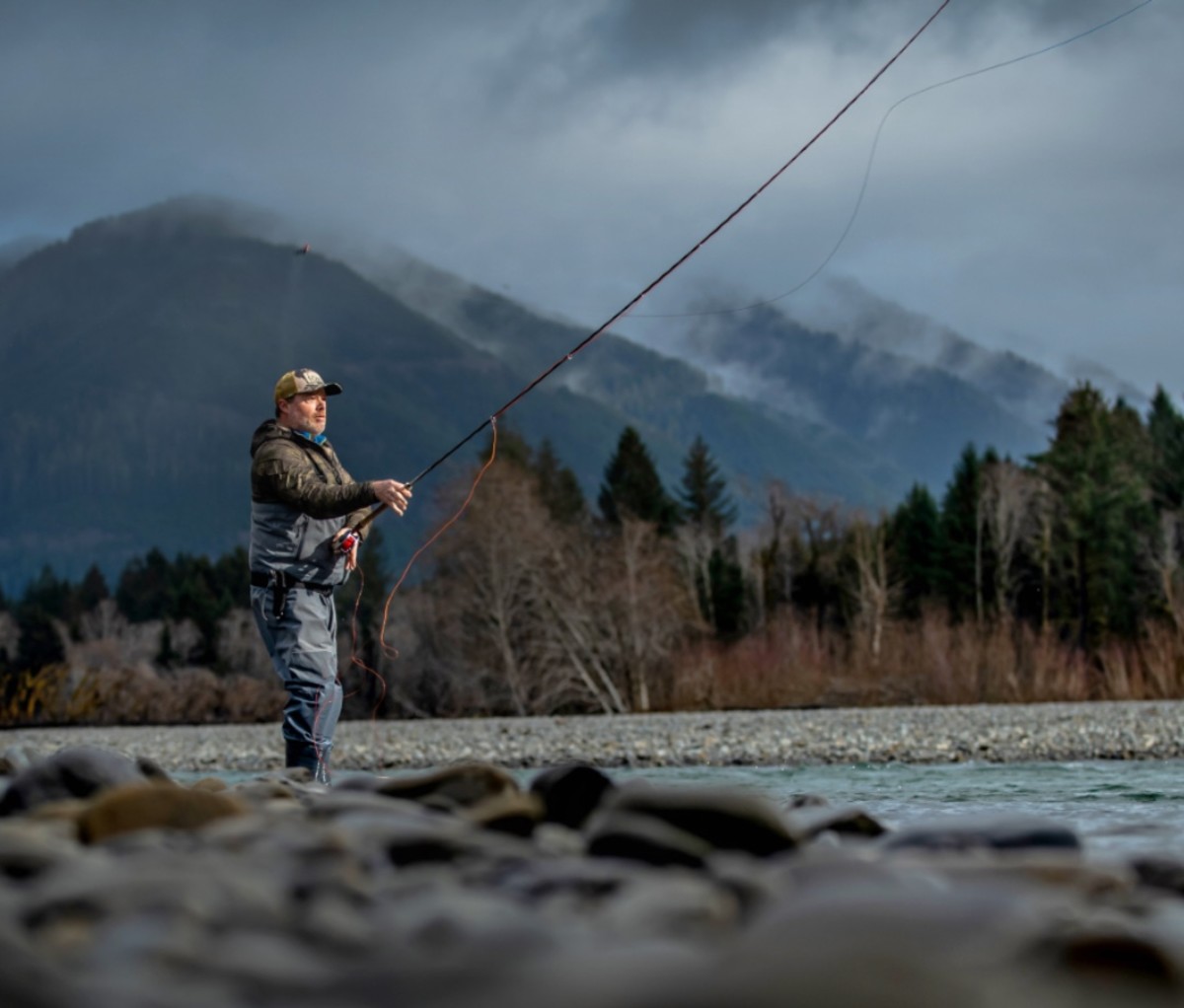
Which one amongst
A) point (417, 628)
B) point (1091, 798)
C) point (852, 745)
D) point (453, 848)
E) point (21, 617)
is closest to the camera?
point (453, 848)

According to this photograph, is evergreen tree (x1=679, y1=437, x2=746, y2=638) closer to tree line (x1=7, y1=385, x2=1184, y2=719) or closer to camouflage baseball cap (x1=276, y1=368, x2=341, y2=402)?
tree line (x1=7, y1=385, x2=1184, y2=719)

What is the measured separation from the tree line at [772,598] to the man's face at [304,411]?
7.42 meters

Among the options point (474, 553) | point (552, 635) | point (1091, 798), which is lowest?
point (1091, 798)

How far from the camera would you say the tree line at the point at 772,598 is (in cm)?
2866

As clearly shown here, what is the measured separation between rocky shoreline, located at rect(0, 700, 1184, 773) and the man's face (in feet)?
24.0

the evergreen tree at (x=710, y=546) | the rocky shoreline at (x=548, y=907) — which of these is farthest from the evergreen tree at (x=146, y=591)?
the rocky shoreline at (x=548, y=907)

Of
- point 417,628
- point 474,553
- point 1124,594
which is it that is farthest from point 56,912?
point 1124,594

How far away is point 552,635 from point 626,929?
35622 mm

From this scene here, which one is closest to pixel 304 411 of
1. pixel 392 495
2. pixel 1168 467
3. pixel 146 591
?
pixel 392 495

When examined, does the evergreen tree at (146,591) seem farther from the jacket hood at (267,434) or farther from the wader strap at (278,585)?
the wader strap at (278,585)

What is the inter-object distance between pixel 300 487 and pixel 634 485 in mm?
65078

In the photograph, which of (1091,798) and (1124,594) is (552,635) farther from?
(1091,798)

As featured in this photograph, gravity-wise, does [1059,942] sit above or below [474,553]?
below

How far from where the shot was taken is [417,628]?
46.1 m
